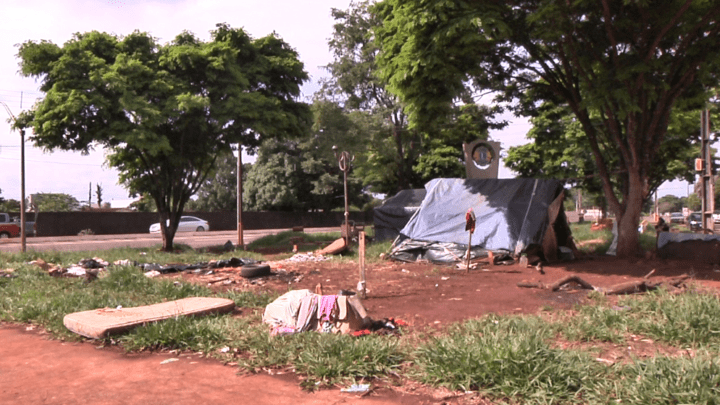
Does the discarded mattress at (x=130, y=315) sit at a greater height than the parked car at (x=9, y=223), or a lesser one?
lesser

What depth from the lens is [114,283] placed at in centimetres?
889

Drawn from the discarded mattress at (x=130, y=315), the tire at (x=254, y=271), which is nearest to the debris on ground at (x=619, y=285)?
the tire at (x=254, y=271)

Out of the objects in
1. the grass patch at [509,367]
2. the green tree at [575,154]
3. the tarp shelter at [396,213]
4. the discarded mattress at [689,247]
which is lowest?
the grass patch at [509,367]

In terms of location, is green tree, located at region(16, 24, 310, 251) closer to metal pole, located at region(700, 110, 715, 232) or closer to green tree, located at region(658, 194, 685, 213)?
metal pole, located at region(700, 110, 715, 232)

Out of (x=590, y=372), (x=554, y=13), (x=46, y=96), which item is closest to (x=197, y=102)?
(x=46, y=96)

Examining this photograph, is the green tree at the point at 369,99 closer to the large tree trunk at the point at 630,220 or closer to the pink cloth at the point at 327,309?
the large tree trunk at the point at 630,220

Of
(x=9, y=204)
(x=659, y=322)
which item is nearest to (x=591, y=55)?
(x=659, y=322)

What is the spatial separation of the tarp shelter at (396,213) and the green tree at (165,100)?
4492 millimetres

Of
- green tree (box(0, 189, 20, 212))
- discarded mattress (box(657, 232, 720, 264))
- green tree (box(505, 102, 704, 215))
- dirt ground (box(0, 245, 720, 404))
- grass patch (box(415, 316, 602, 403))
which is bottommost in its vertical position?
dirt ground (box(0, 245, 720, 404))

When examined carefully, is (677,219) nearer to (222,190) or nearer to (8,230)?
(222,190)

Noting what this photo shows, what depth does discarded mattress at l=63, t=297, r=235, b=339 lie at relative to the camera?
5664 mm

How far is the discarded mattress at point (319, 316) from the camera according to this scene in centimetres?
550

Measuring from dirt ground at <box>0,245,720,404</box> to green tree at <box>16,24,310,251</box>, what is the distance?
25.2ft

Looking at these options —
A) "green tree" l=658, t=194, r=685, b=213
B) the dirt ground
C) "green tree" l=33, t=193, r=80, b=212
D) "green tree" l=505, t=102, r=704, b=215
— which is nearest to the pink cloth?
the dirt ground
